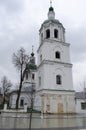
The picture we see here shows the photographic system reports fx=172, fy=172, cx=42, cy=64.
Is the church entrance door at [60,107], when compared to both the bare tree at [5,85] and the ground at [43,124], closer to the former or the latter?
the ground at [43,124]

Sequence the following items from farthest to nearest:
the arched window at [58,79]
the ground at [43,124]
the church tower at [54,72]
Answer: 1. the arched window at [58,79]
2. the church tower at [54,72]
3. the ground at [43,124]

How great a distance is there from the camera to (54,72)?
1123 inches

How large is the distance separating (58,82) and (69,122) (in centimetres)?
1262

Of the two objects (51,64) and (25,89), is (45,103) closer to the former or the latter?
(51,64)

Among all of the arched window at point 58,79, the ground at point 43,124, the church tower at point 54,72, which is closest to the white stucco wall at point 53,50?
the church tower at point 54,72

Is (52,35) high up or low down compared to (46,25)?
down

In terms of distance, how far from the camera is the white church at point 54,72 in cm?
2692

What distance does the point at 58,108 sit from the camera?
26.9 meters

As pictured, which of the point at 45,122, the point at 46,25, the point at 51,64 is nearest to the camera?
the point at 45,122

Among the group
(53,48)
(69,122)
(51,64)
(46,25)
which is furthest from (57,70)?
(69,122)

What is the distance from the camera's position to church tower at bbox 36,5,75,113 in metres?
26.9

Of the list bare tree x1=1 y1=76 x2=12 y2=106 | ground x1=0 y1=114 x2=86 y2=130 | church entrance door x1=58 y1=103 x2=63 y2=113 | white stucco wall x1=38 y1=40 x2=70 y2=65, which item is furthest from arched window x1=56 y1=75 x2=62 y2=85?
bare tree x1=1 y1=76 x2=12 y2=106

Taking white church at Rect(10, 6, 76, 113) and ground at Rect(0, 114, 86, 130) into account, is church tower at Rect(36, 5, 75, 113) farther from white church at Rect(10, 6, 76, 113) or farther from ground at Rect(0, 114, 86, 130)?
ground at Rect(0, 114, 86, 130)

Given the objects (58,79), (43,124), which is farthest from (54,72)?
(43,124)
